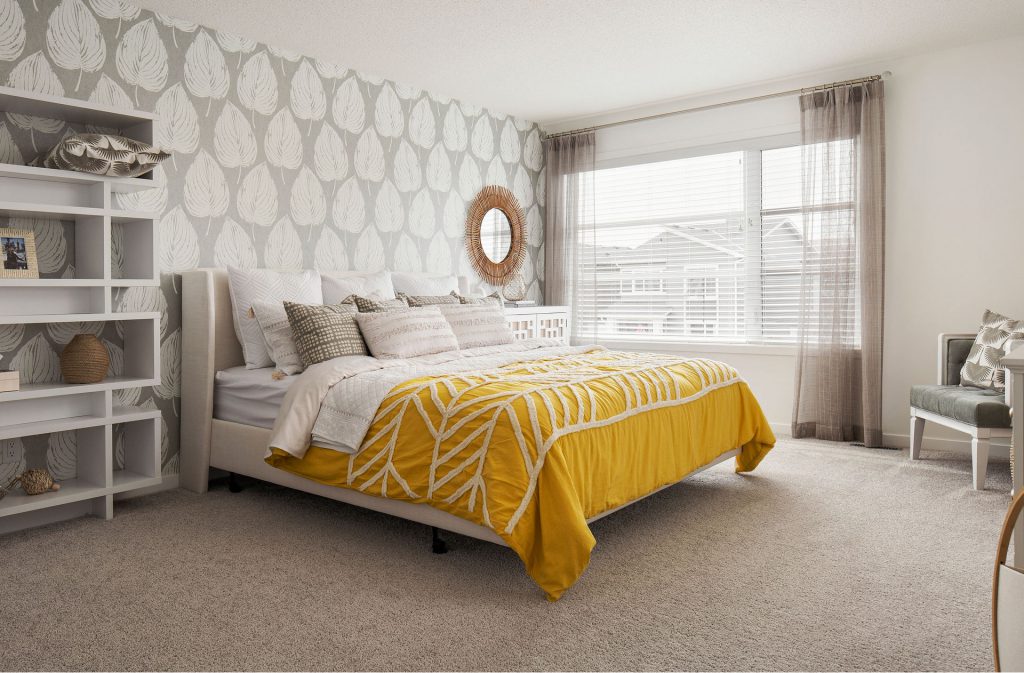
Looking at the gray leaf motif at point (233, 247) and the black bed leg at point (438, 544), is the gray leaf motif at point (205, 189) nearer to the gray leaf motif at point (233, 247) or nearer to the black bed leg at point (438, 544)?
the gray leaf motif at point (233, 247)

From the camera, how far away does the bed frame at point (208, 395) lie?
3293 millimetres

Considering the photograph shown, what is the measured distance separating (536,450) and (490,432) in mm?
165

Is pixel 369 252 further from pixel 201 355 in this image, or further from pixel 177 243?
pixel 201 355

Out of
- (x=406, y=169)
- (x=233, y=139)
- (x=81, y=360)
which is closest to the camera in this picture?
(x=81, y=360)

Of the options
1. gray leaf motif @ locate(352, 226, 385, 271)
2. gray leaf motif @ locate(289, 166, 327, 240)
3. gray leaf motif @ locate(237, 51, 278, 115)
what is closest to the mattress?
gray leaf motif @ locate(289, 166, 327, 240)

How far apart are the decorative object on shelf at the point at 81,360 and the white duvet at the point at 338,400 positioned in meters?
0.83

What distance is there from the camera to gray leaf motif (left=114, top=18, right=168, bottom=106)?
3393mm

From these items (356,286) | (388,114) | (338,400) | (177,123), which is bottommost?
(338,400)

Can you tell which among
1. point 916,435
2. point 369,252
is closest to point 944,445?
point 916,435

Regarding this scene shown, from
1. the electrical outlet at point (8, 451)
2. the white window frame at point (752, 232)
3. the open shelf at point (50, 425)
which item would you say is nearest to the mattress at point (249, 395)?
the open shelf at point (50, 425)

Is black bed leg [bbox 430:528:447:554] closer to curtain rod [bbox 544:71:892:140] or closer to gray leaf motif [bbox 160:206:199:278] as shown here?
gray leaf motif [bbox 160:206:199:278]

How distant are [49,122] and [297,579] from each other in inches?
90.9

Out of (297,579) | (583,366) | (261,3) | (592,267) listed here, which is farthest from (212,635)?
(592,267)

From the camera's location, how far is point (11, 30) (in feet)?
9.92
